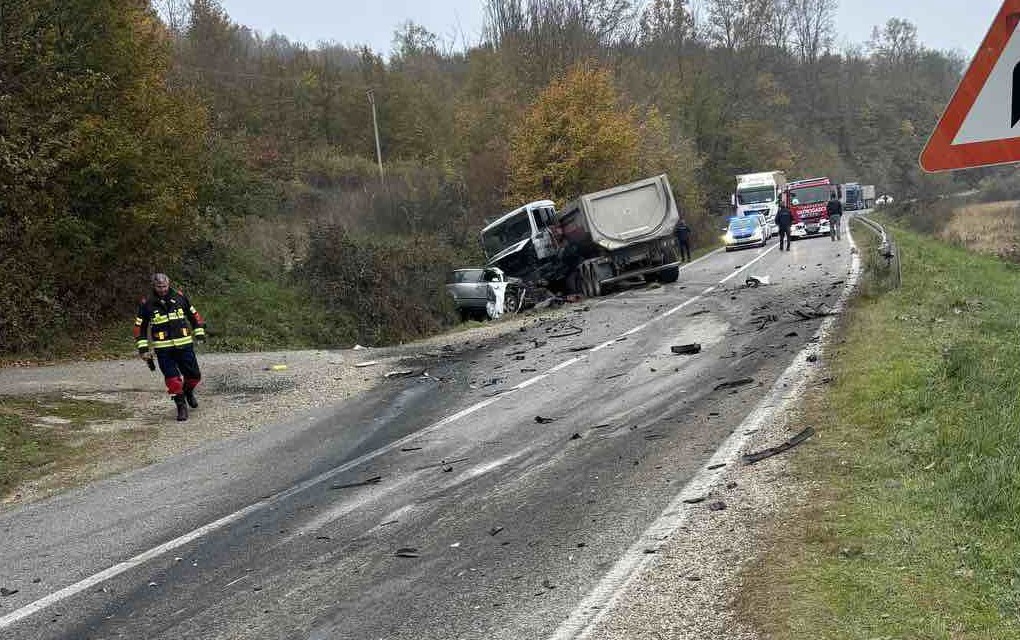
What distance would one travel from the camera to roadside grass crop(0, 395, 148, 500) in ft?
30.1

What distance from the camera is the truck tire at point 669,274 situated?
26109 millimetres

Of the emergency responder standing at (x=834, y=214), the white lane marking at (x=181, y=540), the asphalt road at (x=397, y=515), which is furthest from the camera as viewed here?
the emergency responder standing at (x=834, y=214)

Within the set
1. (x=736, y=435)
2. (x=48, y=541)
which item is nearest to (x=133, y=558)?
(x=48, y=541)

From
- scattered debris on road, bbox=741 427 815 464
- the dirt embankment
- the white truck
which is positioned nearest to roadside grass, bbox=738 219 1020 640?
scattered debris on road, bbox=741 427 815 464

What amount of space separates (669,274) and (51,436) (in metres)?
18.7

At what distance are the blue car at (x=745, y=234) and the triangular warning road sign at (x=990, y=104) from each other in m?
37.7

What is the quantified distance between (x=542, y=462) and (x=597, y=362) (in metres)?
5.57

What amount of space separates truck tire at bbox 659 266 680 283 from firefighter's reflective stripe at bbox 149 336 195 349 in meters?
16.7

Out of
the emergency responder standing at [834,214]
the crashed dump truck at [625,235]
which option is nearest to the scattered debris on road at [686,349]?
the crashed dump truck at [625,235]

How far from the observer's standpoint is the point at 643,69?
59938 millimetres

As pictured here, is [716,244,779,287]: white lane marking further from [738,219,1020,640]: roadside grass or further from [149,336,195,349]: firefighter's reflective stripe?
[149,336,195,349]: firefighter's reflective stripe

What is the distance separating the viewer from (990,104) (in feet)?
13.4

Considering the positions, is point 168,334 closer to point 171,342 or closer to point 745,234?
point 171,342

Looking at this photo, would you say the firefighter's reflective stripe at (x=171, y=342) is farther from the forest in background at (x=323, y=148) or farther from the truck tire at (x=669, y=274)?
the truck tire at (x=669, y=274)
